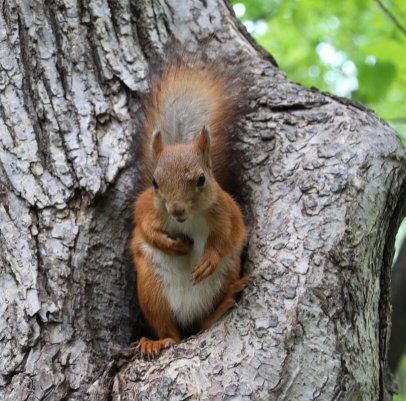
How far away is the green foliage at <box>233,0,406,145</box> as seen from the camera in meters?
3.39

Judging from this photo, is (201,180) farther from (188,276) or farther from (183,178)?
(188,276)

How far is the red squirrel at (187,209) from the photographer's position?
7.79ft

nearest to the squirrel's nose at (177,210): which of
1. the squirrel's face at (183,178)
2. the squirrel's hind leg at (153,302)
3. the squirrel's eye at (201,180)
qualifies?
the squirrel's face at (183,178)

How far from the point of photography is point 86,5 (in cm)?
283

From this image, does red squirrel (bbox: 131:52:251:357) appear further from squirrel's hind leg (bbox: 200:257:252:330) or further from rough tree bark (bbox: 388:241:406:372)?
rough tree bark (bbox: 388:241:406:372)

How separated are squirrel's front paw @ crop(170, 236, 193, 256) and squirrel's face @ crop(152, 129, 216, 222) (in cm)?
15

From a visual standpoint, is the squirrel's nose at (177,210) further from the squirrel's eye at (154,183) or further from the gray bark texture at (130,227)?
the gray bark texture at (130,227)

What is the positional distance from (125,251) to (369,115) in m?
1.09

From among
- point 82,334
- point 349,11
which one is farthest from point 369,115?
point 349,11

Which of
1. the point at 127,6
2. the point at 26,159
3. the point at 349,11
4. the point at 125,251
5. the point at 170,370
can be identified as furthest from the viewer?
the point at 349,11

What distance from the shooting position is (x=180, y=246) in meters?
2.50

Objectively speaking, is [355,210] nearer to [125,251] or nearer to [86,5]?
[125,251]

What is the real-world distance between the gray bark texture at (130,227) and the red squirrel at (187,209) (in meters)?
0.09

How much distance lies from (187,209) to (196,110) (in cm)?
58
